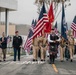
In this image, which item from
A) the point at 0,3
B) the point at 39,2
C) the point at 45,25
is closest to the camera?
the point at 45,25

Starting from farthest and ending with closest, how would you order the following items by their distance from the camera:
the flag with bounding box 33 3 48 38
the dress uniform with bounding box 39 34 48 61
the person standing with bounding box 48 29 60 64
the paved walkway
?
the dress uniform with bounding box 39 34 48 61
the flag with bounding box 33 3 48 38
the person standing with bounding box 48 29 60 64
the paved walkway

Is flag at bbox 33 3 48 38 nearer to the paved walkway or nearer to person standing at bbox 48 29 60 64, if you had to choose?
person standing at bbox 48 29 60 64

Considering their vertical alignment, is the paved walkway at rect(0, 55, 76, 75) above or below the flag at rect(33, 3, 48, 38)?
below

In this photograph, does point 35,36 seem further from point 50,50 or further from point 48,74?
point 48,74

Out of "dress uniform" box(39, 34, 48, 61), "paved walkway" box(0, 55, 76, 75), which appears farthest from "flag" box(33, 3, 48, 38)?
"paved walkway" box(0, 55, 76, 75)

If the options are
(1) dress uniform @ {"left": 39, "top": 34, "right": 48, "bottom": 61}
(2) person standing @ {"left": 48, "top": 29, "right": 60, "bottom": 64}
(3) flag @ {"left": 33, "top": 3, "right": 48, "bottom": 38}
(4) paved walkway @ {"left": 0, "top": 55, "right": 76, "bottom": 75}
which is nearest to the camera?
(4) paved walkway @ {"left": 0, "top": 55, "right": 76, "bottom": 75}

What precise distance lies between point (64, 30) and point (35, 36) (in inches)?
75.0

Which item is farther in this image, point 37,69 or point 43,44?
point 43,44

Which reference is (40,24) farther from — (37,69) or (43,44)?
(37,69)

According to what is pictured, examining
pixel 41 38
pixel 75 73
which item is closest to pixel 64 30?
pixel 41 38

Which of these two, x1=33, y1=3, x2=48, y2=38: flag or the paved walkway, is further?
x1=33, y1=3, x2=48, y2=38: flag

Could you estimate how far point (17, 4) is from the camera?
5506cm

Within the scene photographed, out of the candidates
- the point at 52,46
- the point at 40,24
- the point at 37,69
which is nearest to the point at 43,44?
the point at 40,24

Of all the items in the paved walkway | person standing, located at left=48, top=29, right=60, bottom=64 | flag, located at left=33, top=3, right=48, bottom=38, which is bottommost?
the paved walkway
